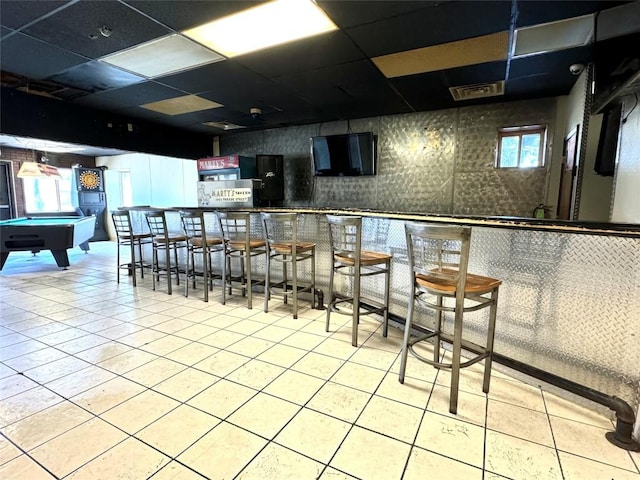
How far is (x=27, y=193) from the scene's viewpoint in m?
9.45

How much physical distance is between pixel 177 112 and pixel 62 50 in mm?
2243

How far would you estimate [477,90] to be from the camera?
403 cm

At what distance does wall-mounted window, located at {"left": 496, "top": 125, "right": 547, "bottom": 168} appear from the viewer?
4391mm

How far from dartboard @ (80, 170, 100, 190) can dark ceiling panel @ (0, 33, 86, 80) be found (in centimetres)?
760

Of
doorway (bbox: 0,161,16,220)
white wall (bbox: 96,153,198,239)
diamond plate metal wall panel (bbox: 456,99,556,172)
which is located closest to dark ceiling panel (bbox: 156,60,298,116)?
diamond plate metal wall panel (bbox: 456,99,556,172)

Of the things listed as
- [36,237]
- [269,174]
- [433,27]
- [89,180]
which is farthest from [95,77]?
[89,180]

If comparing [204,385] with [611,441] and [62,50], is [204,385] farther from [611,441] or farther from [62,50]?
[62,50]

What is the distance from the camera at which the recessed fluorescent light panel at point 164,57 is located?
117 inches

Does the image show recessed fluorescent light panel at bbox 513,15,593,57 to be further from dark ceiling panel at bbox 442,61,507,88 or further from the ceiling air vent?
the ceiling air vent

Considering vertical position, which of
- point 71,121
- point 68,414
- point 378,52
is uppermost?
point 378,52

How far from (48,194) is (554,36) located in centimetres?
1297

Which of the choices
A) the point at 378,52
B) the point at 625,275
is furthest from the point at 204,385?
the point at 378,52

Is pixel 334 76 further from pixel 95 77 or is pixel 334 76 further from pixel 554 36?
pixel 95 77

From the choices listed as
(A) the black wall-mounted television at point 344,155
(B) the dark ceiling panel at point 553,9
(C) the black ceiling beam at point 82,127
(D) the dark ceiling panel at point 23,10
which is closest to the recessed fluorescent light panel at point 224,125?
(C) the black ceiling beam at point 82,127
